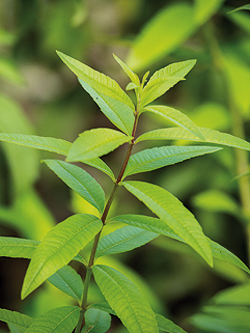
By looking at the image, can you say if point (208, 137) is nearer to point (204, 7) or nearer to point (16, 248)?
point (16, 248)

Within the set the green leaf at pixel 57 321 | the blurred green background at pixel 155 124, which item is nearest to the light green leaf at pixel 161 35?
the blurred green background at pixel 155 124

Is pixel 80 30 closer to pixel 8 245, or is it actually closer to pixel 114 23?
pixel 114 23

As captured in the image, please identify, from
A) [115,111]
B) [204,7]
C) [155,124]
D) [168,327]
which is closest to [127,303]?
[168,327]

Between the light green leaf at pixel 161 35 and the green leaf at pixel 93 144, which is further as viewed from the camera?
the light green leaf at pixel 161 35

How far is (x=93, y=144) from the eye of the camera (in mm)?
238

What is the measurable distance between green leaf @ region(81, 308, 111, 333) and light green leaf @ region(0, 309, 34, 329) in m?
0.05

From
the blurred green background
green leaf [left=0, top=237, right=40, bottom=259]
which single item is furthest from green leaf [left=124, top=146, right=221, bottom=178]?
the blurred green background

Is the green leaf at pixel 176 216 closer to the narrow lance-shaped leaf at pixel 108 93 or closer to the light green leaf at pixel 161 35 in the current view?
the narrow lance-shaped leaf at pixel 108 93

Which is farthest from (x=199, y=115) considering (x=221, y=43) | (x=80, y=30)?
(x=80, y=30)

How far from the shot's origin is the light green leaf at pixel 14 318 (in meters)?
0.31

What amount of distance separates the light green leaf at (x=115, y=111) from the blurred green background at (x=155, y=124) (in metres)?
0.34

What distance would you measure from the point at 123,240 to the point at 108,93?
0.15m

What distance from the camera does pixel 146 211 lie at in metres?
1.15

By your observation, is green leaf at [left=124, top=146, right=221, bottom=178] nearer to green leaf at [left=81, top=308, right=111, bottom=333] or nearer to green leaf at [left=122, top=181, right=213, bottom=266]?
green leaf at [left=122, top=181, right=213, bottom=266]
